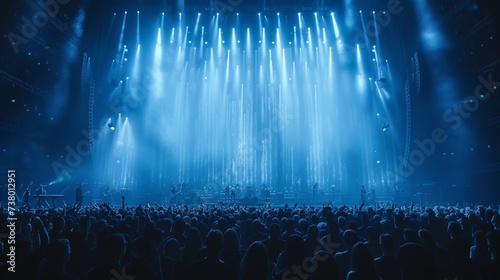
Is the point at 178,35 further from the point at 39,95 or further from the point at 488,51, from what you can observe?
the point at 488,51

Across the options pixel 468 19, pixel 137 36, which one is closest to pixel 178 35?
pixel 137 36

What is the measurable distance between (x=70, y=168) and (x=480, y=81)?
34.5 meters

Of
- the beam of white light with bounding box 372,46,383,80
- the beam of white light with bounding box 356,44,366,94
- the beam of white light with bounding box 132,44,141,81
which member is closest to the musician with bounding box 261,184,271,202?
the beam of white light with bounding box 356,44,366,94

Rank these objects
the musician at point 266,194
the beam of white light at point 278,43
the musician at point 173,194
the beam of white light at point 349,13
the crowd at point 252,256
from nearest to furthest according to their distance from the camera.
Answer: the crowd at point 252,256 < the musician at point 173,194 < the beam of white light at point 349,13 < the musician at point 266,194 < the beam of white light at point 278,43

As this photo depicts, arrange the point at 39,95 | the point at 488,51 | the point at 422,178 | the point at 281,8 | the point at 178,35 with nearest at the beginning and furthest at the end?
the point at 488,51
the point at 39,95
the point at 422,178
the point at 281,8
the point at 178,35

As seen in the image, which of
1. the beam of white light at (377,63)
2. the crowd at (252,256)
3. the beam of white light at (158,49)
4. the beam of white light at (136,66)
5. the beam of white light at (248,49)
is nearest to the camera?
→ the crowd at (252,256)

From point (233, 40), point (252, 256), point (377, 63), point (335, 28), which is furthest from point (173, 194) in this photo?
point (377, 63)

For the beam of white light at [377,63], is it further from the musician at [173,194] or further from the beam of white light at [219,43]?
the musician at [173,194]

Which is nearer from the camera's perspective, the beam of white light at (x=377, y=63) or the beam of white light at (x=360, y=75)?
the beam of white light at (x=377, y=63)

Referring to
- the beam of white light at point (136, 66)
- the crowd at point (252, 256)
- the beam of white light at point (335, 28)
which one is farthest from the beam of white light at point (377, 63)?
the crowd at point (252, 256)

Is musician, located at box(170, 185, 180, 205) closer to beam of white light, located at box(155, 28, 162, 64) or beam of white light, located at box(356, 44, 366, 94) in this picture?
beam of white light, located at box(155, 28, 162, 64)

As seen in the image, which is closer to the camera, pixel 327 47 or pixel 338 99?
pixel 327 47

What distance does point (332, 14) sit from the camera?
3238 cm

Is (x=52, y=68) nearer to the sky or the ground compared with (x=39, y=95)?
nearer to the sky
